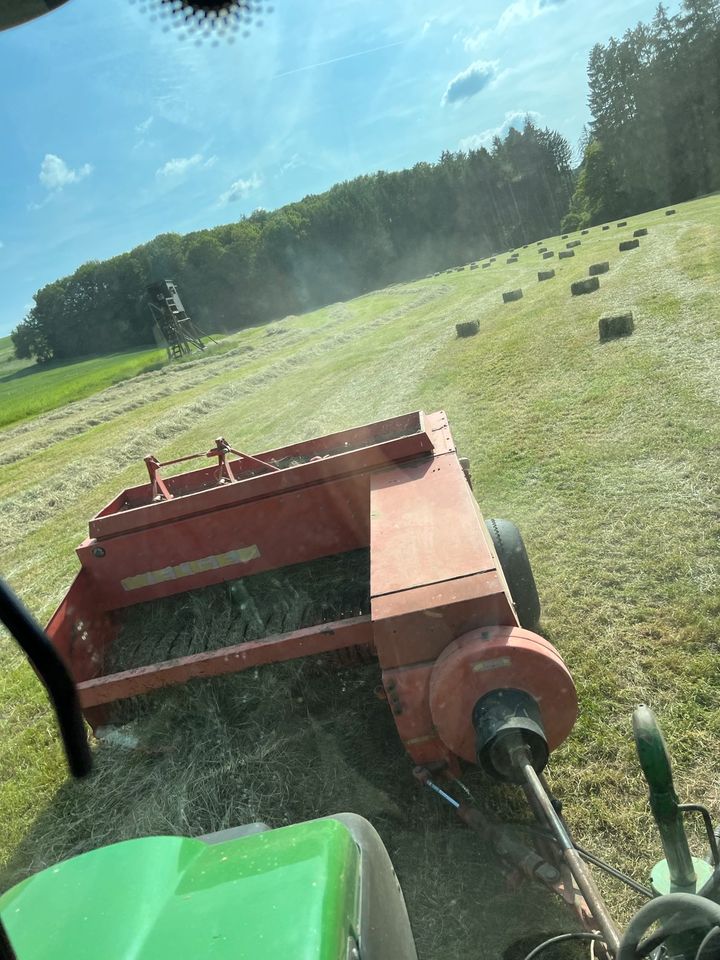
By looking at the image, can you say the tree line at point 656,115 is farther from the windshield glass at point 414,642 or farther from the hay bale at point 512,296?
the windshield glass at point 414,642

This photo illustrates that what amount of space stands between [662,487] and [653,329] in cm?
486

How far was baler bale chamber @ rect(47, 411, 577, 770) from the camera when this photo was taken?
2.12 meters

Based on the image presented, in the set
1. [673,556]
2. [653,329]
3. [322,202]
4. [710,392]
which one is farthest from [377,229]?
[673,556]

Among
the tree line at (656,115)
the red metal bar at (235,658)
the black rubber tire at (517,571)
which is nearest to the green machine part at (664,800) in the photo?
the red metal bar at (235,658)

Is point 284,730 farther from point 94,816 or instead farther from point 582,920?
point 582,920

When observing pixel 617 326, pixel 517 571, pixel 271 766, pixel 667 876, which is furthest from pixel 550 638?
pixel 617 326

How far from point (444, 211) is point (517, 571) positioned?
47.4 meters

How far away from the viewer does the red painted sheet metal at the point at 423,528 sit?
7.83ft

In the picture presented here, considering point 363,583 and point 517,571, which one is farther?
point 363,583

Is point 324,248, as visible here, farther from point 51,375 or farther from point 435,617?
point 435,617

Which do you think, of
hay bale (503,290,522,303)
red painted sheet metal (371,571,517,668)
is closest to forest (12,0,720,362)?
red painted sheet metal (371,571,517,668)

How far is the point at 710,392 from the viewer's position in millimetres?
5777

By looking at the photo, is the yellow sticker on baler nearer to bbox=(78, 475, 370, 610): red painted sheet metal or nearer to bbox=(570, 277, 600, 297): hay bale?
bbox=(78, 475, 370, 610): red painted sheet metal

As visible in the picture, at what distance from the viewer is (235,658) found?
9.32 feet
